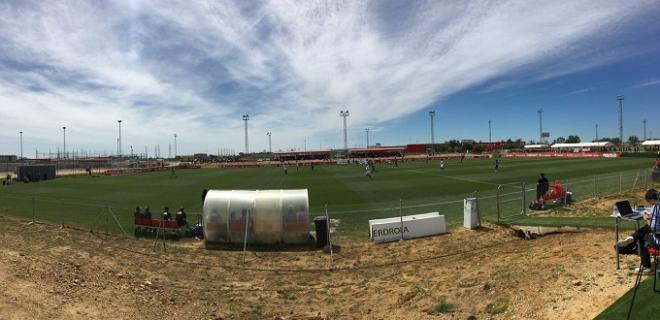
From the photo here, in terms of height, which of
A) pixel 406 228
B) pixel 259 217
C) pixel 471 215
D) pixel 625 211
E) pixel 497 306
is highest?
pixel 625 211

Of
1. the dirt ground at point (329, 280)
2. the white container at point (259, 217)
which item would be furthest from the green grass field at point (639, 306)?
the white container at point (259, 217)

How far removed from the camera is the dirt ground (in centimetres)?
829

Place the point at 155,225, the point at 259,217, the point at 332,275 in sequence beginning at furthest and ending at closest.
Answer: the point at 155,225
the point at 259,217
the point at 332,275

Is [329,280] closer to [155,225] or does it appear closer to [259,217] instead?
[259,217]

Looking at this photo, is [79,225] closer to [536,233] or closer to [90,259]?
[90,259]

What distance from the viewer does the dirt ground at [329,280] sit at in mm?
8289

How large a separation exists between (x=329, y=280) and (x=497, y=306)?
5.21 metres

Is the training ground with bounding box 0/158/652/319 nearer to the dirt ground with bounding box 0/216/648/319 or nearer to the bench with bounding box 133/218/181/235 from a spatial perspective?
the dirt ground with bounding box 0/216/648/319

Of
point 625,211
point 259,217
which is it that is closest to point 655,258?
point 625,211

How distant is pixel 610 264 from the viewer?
873cm

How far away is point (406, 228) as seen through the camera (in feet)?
52.8

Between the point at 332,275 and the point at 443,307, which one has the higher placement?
the point at 443,307

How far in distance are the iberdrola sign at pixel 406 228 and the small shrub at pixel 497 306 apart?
24.5 feet

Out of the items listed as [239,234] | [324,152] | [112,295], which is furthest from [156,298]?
[324,152]
